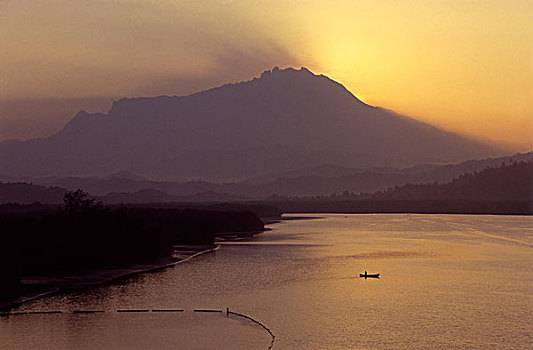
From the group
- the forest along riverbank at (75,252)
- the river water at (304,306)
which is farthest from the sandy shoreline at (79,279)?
the river water at (304,306)

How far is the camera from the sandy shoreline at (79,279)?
47.8 m

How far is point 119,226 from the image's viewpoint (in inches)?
2995

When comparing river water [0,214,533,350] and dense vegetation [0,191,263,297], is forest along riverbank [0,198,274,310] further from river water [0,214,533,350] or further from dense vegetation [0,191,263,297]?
river water [0,214,533,350]

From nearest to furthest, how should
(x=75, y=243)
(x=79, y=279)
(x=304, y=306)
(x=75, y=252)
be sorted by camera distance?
(x=304, y=306) < (x=79, y=279) < (x=75, y=252) < (x=75, y=243)

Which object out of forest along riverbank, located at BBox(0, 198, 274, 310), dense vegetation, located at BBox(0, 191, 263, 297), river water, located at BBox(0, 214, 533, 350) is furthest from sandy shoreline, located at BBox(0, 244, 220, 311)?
dense vegetation, located at BBox(0, 191, 263, 297)

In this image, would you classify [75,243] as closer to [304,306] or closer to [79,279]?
[79,279]

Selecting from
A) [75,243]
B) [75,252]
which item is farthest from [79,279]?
[75,243]

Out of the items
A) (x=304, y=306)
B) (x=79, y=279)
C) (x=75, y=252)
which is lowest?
(x=304, y=306)

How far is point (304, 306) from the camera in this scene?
152 feet

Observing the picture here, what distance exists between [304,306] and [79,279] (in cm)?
2091

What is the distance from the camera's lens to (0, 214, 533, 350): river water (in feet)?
117

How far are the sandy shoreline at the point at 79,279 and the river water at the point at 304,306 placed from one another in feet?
4.66

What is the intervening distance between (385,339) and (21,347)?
18037 mm

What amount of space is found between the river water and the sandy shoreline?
1.42 meters
